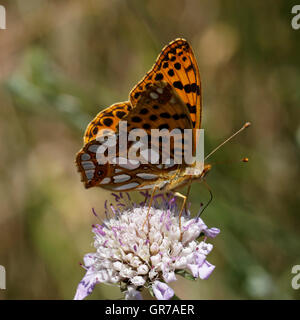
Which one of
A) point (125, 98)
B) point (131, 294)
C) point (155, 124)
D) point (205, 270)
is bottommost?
point (131, 294)

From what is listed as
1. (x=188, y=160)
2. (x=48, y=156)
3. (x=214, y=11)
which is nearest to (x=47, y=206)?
(x=48, y=156)

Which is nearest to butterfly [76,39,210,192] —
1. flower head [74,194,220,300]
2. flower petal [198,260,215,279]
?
flower head [74,194,220,300]

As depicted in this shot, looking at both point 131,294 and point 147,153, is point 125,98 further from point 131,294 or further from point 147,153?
point 131,294

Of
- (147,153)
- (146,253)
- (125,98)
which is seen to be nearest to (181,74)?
(147,153)

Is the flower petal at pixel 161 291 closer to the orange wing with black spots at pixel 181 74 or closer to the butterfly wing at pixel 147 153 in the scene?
the butterfly wing at pixel 147 153

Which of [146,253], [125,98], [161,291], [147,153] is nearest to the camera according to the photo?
[161,291]

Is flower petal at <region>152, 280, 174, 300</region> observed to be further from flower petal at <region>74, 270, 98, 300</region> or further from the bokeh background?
the bokeh background

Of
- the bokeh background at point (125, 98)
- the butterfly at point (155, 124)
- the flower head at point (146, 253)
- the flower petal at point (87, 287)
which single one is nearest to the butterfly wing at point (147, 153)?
the butterfly at point (155, 124)
